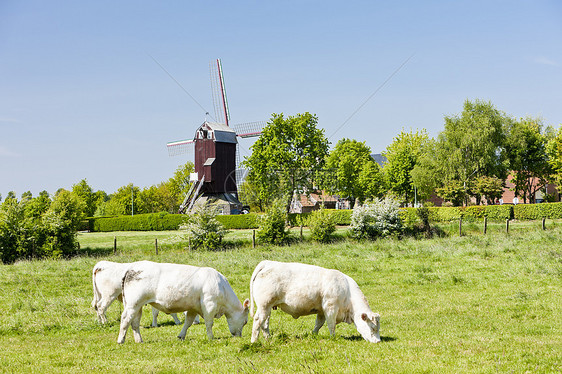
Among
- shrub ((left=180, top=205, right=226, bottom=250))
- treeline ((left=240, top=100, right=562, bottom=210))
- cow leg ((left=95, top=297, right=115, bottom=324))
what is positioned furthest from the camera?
treeline ((left=240, top=100, right=562, bottom=210))

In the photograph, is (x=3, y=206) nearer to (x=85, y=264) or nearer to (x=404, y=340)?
(x=85, y=264)

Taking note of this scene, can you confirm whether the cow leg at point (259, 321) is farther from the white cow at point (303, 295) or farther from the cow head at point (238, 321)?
the cow head at point (238, 321)

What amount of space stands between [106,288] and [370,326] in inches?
307

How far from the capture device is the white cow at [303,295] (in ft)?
34.7

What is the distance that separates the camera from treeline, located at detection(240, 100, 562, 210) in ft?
179

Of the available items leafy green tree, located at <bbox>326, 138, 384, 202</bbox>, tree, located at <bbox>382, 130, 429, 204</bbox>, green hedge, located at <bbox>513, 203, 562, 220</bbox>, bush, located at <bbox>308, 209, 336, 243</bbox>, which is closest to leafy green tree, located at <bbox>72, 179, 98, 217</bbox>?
leafy green tree, located at <bbox>326, 138, 384, 202</bbox>

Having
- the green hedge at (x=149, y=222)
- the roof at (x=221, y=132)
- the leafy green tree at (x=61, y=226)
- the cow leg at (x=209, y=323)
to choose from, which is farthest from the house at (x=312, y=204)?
the cow leg at (x=209, y=323)

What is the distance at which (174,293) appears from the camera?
35.9ft

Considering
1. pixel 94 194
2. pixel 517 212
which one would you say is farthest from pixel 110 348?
pixel 94 194

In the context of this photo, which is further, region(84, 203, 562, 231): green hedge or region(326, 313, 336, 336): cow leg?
region(84, 203, 562, 231): green hedge

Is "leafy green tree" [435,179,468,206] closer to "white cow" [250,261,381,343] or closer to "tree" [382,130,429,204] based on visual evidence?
"tree" [382,130,429,204]

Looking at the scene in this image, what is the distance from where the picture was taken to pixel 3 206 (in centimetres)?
3394

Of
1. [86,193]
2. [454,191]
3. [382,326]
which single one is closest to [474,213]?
[454,191]

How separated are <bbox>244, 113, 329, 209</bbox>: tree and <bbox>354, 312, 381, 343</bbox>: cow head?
143 feet
